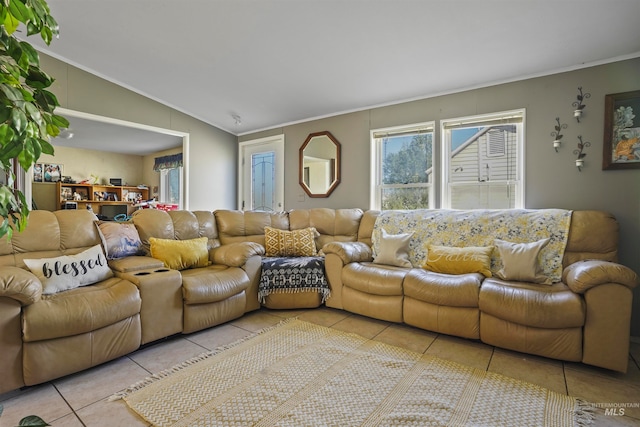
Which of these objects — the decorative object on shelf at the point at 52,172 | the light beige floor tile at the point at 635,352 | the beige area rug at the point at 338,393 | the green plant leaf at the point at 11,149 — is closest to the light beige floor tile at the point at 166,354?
the beige area rug at the point at 338,393

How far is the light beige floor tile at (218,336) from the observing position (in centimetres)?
242

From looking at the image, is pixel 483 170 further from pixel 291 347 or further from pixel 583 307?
pixel 291 347

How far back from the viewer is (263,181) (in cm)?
522

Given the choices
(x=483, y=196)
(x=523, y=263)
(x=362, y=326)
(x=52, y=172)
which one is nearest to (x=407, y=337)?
(x=362, y=326)

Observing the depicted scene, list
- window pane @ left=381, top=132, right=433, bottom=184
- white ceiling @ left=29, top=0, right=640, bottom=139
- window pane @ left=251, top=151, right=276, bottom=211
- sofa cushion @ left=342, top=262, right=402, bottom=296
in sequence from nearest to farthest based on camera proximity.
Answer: white ceiling @ left=29, top=0, right=640, bottom=139
sofa cushion @ left=342, top=262, right=402, bottom=296
window pane @ left=381, top=132, right=433, bottom=184
window pane @ left=251, top=151, right=276, bottom=211

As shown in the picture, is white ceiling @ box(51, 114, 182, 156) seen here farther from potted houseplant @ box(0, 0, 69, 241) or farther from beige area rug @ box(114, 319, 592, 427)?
potted houseplant @ box(0, 0, 69, 241)

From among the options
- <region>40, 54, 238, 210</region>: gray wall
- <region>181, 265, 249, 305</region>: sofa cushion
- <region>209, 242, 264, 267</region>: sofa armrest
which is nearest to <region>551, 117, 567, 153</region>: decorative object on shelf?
<region>209, 242, 264, 267</region>: sofa armrest

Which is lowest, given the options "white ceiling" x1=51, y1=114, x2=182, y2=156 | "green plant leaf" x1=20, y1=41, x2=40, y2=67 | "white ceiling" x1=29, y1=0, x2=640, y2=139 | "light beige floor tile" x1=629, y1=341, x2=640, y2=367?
"light beige floor tile" x1=629, y1=341, x2=640, y2=367

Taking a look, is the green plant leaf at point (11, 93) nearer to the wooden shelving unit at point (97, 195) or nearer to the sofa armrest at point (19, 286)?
the sofa armrest at point (19, 286)

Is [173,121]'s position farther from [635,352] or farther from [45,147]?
[635,352]

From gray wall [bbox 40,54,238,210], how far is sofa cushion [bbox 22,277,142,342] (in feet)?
9.13

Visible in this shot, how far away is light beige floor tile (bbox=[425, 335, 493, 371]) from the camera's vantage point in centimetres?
215

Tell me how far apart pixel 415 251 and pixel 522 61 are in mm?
2038

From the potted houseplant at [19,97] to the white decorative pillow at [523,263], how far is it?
116 inches
